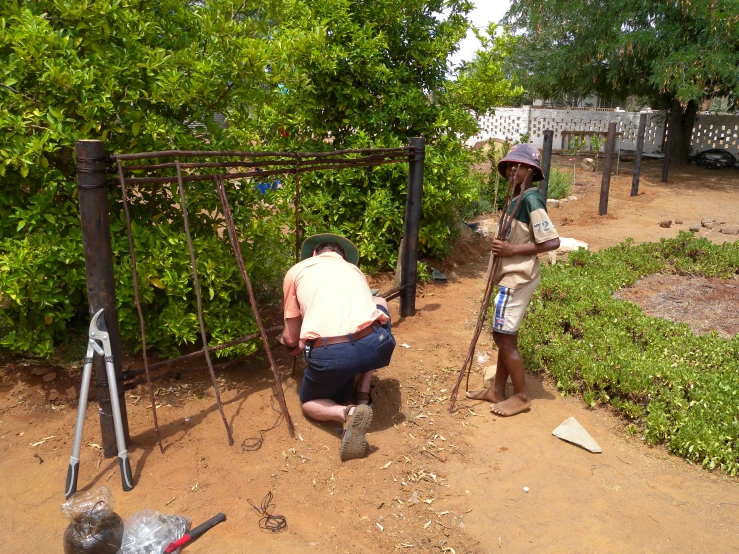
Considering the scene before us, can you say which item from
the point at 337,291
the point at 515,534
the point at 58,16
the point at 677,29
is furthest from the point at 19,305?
the point at 677,29

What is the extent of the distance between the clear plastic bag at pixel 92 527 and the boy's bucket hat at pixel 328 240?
1.91m

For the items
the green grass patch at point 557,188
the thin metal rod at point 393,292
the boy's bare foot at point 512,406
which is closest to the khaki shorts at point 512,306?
the boy's bare foot at point 512,406

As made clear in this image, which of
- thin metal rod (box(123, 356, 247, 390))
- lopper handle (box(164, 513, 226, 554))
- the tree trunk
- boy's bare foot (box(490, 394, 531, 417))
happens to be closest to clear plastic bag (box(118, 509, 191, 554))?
lopper handle (box(164, 513, 226, 554))

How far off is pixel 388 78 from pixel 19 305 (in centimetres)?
431

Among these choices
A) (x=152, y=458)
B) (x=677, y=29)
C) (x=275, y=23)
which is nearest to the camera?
(x=152, y=458)

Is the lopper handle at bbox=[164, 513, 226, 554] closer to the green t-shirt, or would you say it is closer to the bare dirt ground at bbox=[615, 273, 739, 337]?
the green t-shirt

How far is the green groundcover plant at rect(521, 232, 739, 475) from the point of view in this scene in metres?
3.77

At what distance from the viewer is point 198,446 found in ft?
12.0

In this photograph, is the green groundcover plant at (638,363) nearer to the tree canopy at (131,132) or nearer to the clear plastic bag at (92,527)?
the tree canopy at (131,132)

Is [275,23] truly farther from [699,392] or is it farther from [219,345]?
[699,392]

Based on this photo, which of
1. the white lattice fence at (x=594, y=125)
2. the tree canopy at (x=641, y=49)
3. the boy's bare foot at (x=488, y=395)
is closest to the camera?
the boy's bare foot at (x=488, y=395)

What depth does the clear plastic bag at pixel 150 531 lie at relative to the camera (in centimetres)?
284

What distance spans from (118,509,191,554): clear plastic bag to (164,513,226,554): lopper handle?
34mm

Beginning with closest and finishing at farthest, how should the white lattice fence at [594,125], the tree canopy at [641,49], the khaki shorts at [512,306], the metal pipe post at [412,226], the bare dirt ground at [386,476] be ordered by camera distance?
the bare dirt ground at [386,476] → the khaki shorts at [512,306] → the metal pipe post at [412,226] → the tree canopy at [641,49] → the white lattice fence at [594,125]
